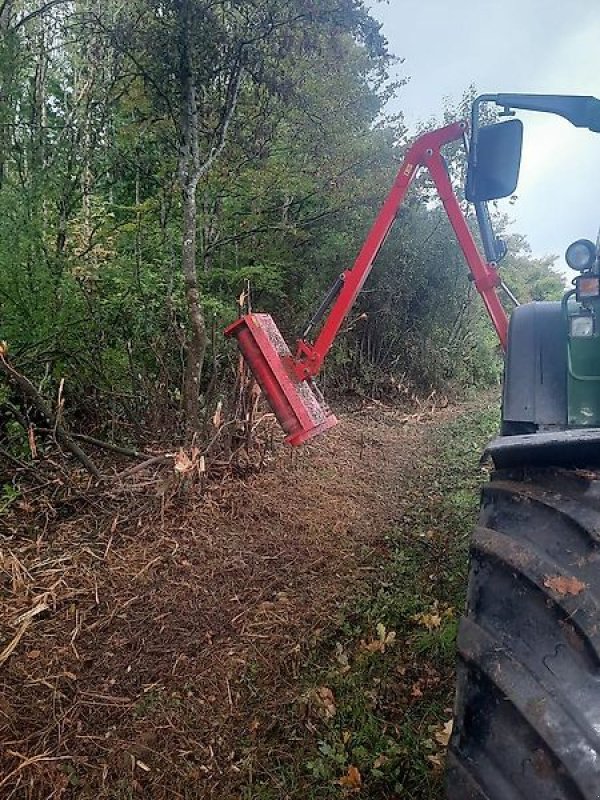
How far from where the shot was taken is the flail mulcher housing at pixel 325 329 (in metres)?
3.94

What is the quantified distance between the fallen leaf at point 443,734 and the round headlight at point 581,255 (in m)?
1.65

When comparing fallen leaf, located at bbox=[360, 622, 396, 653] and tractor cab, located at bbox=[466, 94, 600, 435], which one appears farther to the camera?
fallen leaf, located at bbox=[360, 622, 396, 653]

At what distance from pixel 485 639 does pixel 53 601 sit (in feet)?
8.38

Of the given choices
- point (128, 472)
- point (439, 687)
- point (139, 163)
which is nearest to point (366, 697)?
point (439, 687)

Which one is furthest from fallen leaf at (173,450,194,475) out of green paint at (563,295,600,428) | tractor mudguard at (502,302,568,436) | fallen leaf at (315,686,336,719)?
green paint at (563,295,600,428)

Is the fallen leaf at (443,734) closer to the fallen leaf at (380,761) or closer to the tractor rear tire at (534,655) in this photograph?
the fallen leaf at (380,761)

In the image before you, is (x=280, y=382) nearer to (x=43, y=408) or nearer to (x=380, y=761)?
(x=43, y=408)

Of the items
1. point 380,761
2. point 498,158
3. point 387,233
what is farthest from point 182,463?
point 498,158

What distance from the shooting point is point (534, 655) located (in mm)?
1123

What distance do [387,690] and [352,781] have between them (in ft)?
1.55

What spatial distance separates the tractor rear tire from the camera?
103cm

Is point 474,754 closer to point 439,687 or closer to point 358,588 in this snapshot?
point 439,687

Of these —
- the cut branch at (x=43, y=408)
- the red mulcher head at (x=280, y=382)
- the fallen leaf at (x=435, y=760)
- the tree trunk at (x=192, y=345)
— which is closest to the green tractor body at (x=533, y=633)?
the fallen leaf at (x=435, y=760)

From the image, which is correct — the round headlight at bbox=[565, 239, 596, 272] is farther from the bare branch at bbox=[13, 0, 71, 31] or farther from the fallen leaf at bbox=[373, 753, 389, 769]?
the bare branch at bbox=[13, 0, 71, 31]
